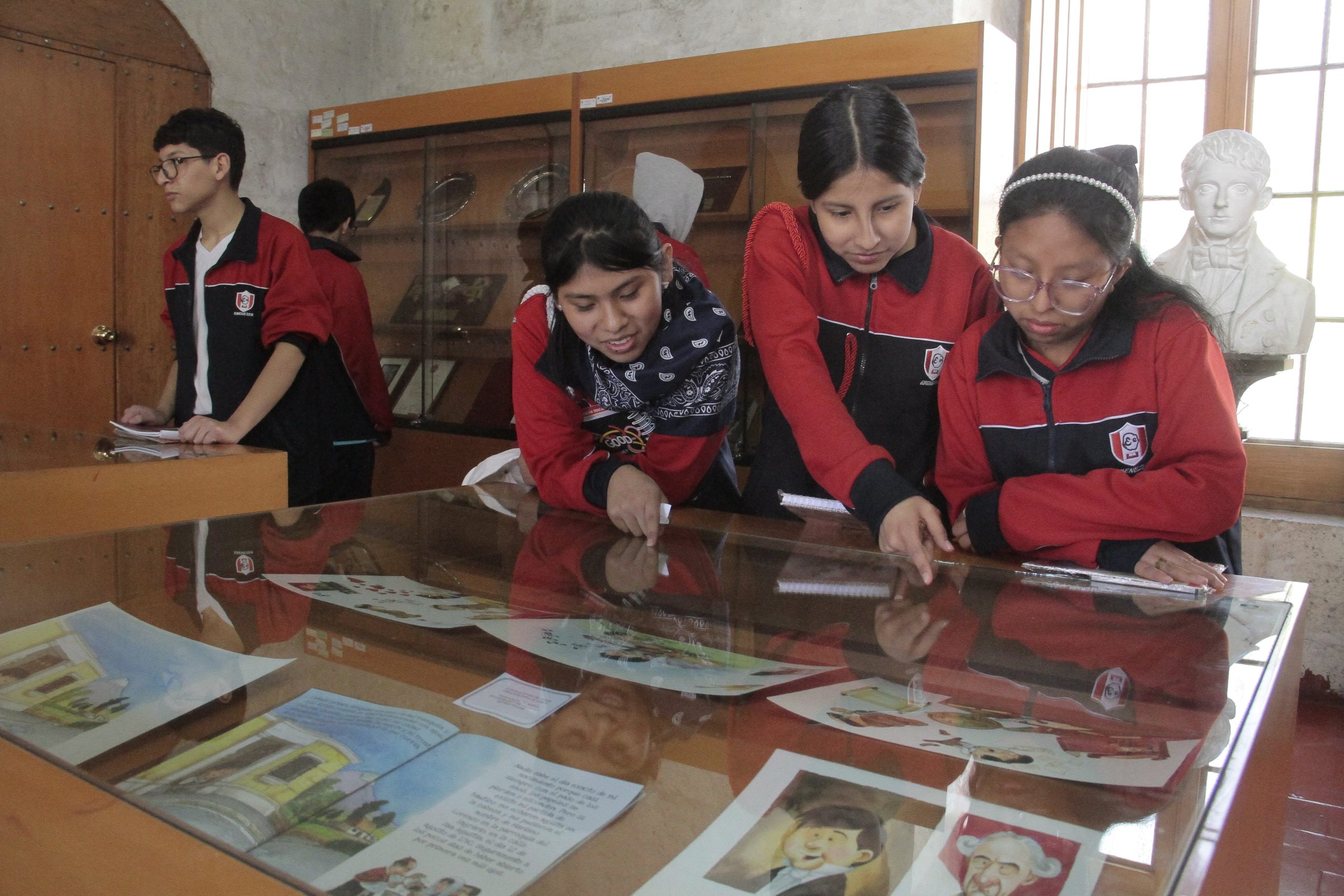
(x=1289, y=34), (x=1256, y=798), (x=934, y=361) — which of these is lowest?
(x=1256, y=798)

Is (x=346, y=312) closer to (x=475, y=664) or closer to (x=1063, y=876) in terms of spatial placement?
(x=475, y=664)

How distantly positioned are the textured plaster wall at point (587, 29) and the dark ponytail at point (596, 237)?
2.06 meters

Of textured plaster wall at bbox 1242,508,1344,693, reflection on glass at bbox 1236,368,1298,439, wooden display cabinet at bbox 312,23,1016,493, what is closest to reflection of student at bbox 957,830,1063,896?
wooden display cabinet at bbox 312,23,1016,493

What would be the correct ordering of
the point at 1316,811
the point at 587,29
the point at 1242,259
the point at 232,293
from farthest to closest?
1. the point at 587,29
2. the point at 1242,259
3. the point at 232,293
4. the point at 1316,811

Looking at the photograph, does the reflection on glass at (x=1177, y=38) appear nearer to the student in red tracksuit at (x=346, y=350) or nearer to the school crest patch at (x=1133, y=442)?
the school crest patch at (x=1133, y=442)

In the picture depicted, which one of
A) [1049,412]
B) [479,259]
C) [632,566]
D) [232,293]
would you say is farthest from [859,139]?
[479,259]

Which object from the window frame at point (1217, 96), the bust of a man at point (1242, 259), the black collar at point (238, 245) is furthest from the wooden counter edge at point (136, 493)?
the window frame at point (1217, 96)

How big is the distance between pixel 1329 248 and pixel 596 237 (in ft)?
10.0

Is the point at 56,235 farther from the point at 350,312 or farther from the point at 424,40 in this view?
the point at 424,40

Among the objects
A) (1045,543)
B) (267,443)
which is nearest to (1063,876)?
(1045,543)

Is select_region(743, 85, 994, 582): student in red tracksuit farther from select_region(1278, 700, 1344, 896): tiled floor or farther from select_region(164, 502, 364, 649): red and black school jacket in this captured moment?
select_region(1278, 700, 1344, 896): tiled floor

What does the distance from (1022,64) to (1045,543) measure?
259 centimetres

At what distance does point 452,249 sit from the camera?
4.29m

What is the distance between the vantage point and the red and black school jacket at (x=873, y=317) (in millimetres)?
1527
